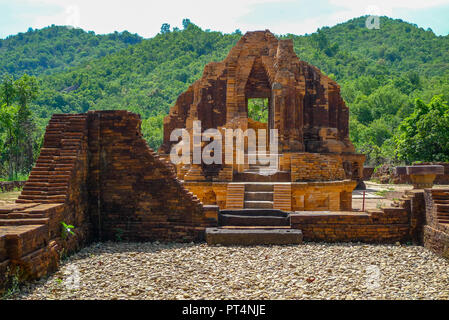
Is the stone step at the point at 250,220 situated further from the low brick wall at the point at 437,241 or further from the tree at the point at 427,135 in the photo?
the tree at the point at 427,135

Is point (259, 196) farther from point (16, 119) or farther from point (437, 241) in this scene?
point (16, 119)

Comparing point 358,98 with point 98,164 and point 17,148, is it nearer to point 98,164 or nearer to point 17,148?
point 17,148

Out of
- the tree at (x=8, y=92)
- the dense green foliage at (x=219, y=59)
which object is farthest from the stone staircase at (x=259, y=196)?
the dense green foliage at (x=219, y=59)

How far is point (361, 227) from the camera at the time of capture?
23.3 ft

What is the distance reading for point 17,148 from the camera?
2283cm

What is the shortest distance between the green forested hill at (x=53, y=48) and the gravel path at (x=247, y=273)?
320ft

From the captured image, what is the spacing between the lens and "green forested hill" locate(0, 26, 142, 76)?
98875 millimetres

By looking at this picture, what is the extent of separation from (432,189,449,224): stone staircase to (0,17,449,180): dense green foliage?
1037 inches

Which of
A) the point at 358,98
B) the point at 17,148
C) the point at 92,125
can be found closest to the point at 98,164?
the point at 92,125

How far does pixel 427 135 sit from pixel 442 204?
1913cm

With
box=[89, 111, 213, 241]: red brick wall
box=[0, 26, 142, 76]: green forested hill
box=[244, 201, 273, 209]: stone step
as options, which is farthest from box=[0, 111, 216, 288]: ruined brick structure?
box=[0, 26, 142, 76]: green forested hill

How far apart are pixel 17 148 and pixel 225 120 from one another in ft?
44.6

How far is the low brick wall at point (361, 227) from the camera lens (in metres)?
7.09

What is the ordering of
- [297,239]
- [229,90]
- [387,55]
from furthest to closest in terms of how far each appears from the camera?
[387,55] < [229,90] < [297,239]
